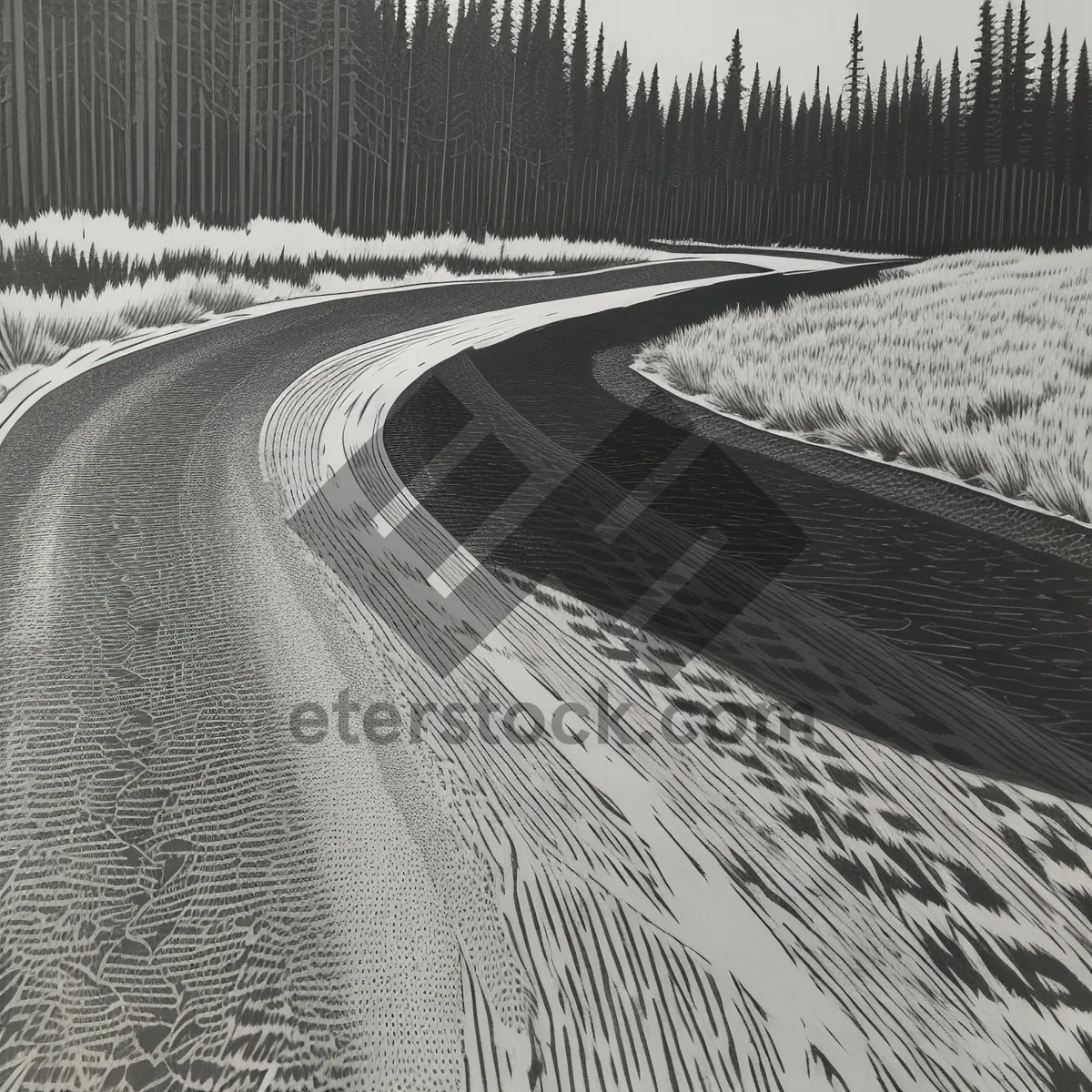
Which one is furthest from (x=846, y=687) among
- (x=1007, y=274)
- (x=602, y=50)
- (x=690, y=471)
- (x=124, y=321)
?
(x=124, y=321)

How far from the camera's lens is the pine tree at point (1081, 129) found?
7.93 feet

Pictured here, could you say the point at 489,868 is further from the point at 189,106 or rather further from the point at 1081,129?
the point at 189,106

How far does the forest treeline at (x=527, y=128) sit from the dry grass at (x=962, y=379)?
203 millimetres

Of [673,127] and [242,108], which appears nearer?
[673,127]

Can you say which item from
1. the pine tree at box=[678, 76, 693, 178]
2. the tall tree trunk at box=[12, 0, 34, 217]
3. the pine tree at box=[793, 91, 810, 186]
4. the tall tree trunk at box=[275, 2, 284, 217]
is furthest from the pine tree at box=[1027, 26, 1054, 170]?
the tall tree trunk at box=[275, 2, 284, 217]

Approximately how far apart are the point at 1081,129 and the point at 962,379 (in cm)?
79

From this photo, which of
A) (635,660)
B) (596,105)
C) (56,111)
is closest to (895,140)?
(635,660)

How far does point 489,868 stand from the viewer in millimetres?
1468

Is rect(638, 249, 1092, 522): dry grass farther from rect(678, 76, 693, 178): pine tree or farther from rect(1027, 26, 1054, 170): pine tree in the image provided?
rect(678, 76, 693, 178): pine tree

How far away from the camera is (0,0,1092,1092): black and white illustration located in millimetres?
1190

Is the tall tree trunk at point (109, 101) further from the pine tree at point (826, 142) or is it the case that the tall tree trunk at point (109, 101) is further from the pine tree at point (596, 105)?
the pine tree at point (826, 142)

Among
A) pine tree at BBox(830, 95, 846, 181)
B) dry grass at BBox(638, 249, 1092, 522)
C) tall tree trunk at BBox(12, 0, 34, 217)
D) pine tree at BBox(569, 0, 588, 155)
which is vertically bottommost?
dry grass at BBox(638, 249, 1092, 522)

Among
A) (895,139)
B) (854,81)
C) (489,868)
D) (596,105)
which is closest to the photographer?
(489,868)

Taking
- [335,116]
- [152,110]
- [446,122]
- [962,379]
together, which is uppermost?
[335,116]
